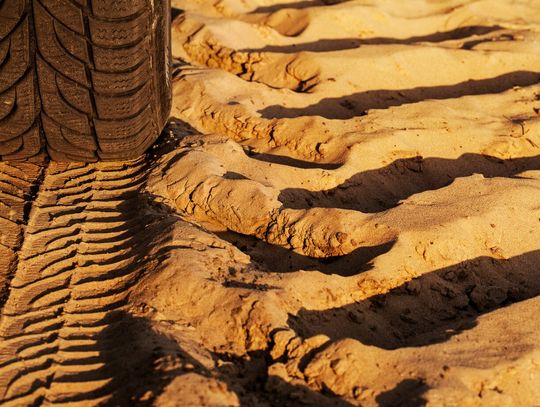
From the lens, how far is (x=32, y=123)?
286 cm

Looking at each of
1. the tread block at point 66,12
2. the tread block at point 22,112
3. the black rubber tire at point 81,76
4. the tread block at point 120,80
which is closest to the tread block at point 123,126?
the black rubber tire at point 81,76

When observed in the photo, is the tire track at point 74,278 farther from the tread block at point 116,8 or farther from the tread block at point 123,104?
the tread block at point 116,8

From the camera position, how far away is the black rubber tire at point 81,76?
8.64 ft

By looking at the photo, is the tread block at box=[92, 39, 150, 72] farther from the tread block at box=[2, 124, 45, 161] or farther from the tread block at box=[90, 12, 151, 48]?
the tread block at box=[2, 124, 45, 161]

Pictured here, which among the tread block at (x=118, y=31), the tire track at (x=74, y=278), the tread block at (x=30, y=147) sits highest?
the tread block at (x=118, y=31)

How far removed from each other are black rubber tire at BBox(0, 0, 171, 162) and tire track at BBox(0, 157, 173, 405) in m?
0.17

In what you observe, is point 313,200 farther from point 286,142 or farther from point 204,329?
point 204,329

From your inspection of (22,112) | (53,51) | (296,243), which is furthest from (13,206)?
(296,243)

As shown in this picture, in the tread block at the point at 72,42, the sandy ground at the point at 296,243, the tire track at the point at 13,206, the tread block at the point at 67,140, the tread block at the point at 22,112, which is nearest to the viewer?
the sandy ground at the point at 296,243

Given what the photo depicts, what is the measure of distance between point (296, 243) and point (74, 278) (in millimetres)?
827

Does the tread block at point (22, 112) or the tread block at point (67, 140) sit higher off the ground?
the tread block at point (22, 112)

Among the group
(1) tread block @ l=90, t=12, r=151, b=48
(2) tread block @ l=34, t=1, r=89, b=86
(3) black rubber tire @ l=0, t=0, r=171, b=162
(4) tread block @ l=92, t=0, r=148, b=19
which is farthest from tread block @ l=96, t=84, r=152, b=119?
(4) tread block @ l=92, t=0, r=148, b=19

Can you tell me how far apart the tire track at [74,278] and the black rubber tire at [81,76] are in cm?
17

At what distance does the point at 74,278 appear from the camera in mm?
2502
